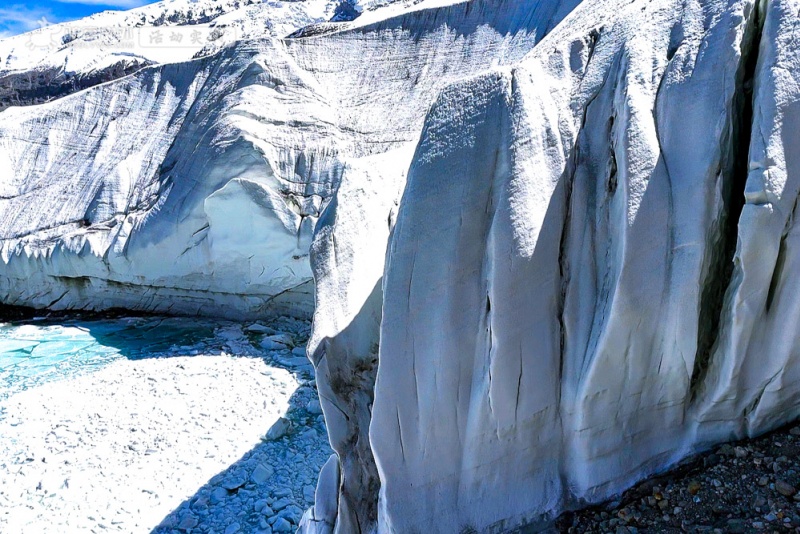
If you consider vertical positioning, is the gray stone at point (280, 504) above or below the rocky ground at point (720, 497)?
below

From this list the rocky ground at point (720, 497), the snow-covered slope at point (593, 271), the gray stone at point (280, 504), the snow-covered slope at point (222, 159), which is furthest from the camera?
the snow-covered slope at point (222, 159)

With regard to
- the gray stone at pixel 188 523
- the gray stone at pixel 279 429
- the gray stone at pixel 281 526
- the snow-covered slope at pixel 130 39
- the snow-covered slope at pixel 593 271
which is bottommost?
the gray stone at pixel 281 526

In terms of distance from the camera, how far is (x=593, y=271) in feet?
9.70

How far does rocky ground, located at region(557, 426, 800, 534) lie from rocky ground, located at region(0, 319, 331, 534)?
2.76 m

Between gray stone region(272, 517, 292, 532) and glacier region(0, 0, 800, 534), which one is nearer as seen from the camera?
glacier region(0, 0, 800, 534)

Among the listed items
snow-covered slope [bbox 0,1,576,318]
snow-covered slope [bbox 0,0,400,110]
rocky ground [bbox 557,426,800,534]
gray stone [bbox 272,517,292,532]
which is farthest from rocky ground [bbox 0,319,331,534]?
snow-covered slope [bbox 0,0,400,110]

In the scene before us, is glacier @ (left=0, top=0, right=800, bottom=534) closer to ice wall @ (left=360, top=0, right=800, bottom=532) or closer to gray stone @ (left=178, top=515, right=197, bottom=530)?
ice wall @ (left=360, top=0, right=800, bottom=532)

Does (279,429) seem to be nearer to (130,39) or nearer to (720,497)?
(720,497)

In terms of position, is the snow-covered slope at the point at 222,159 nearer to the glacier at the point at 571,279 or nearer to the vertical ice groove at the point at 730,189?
the glacier at the point at 571,279

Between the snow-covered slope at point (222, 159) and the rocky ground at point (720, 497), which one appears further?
the snow-covered slope at point (222, 159)

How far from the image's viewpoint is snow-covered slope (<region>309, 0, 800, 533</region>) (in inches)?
107

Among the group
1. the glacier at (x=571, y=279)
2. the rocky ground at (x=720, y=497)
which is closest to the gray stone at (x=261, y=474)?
the glacier at (x=571, y=279)

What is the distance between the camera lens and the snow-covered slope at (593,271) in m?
2.72

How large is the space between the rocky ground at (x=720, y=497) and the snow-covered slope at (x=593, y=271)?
0.34 ft
